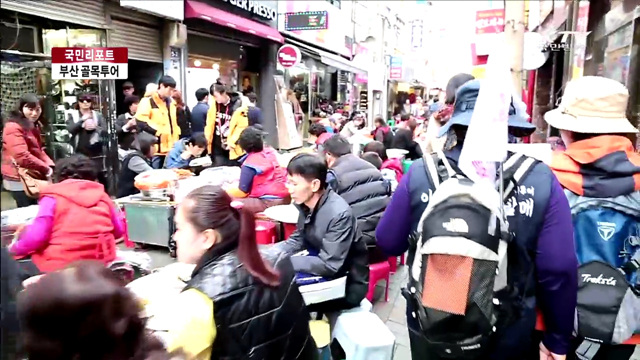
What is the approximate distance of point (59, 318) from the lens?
1260mm

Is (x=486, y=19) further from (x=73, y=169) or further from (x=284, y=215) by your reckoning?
(x=73, y=169)

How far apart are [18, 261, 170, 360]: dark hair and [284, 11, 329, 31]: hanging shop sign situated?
14648 mm

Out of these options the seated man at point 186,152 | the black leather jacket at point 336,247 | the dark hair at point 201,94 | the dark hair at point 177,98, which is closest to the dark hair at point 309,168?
the black leather jacket at point 336,247

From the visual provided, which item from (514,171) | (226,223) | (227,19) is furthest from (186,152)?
(227,19)

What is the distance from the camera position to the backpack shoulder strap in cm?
178

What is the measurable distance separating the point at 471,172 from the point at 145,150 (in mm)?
5450

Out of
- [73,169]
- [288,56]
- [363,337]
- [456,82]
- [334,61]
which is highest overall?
[334,61]

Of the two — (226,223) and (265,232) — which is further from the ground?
(226,223)

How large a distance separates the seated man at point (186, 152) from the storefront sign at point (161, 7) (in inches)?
140

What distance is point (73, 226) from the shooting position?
3227 mm

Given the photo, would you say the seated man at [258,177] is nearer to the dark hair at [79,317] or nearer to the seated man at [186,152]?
the seated man at [186,152]

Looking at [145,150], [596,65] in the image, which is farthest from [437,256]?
[596,65]

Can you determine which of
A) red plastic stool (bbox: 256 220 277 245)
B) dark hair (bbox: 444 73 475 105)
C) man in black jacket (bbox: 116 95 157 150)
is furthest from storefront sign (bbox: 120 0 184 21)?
dark hair (bbox: 444 73 475 105)

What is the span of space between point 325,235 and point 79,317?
6.46ft
